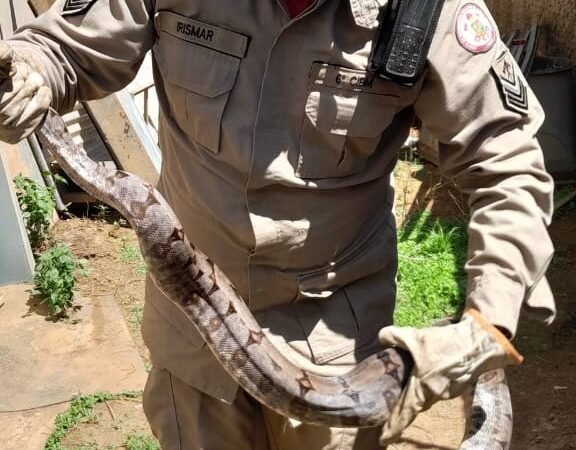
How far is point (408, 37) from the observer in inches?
112

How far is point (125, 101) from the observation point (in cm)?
677

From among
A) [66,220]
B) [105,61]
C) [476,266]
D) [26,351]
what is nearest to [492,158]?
[476,266]

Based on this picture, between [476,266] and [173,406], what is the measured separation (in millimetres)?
1368

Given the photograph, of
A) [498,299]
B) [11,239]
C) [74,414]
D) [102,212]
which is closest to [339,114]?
[498,299]

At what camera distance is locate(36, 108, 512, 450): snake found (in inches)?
116

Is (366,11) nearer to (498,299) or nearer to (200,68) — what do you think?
(200,68)

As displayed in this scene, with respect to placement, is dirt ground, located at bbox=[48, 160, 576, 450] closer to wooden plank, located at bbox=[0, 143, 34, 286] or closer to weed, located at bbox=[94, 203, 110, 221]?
weed, located at bbox=[94, 203, 110, 221]

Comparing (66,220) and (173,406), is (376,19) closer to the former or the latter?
(173,406)

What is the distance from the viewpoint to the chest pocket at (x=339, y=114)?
120 inches

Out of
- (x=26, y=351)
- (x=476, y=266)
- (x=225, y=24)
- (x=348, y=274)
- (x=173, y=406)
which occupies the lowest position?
(x=26, y=351)

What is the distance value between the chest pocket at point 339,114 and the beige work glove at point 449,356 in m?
0.70

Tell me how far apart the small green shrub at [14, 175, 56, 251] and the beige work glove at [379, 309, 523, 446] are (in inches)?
172

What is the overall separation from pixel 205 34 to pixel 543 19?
5.71 metres

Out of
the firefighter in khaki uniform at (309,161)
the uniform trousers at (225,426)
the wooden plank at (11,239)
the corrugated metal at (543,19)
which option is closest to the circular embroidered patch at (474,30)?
the firefighter in khaki uniform at (309,161)
